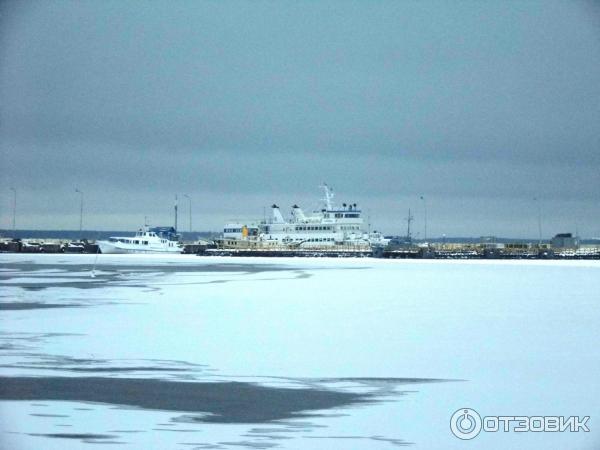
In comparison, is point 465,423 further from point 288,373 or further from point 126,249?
point 126,249

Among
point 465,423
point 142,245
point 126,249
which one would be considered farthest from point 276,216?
point 465,423

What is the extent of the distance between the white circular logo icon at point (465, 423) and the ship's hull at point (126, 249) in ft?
353

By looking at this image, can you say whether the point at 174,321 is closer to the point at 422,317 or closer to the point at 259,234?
the point at 422,317

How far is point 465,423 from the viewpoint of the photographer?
10422mm

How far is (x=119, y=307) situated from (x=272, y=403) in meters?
14.7

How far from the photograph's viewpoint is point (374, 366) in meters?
14.5

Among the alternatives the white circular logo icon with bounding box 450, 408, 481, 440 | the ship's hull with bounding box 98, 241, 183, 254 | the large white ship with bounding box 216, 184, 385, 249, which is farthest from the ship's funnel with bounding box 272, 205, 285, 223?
the white circular logo icon with bounding box 450, 408, 481, 440

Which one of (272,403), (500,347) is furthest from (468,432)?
(500,347)

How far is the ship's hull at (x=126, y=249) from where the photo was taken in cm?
→ 11488

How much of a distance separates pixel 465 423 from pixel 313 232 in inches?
4457

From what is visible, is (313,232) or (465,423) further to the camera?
(313,232)

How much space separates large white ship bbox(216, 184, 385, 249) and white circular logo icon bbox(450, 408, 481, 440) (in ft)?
343

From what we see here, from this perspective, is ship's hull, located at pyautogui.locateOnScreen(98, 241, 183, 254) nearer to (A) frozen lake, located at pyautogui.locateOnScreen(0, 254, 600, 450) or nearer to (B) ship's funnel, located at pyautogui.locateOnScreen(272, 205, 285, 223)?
(B) ship's funnel, located at pyautogui.locateOnScreen(272, 205, 285, 223)

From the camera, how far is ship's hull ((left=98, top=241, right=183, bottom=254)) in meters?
115
